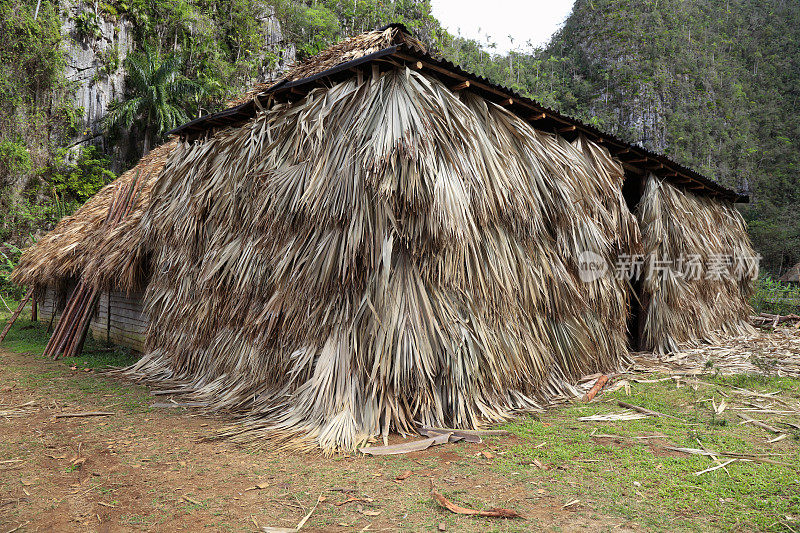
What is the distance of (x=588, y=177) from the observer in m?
5.41

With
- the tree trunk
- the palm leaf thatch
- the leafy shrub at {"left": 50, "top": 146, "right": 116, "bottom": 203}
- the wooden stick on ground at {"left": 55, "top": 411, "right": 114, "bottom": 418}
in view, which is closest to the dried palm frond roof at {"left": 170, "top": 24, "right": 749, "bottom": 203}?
the palm leaf thatch

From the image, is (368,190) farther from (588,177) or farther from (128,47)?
(128,47)

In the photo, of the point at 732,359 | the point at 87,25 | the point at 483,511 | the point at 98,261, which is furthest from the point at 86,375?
the point at 87,25

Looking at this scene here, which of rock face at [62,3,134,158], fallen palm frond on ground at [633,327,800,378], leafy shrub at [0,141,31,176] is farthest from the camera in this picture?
rock face at [62,3,134,158]

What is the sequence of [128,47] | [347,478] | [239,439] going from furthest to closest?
[128,47], [239,439], [347,478]

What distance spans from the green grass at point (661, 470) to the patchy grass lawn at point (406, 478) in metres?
0.01

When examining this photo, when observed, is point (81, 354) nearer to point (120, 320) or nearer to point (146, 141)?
point (120, 320)

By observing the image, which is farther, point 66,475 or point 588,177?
point 588,177

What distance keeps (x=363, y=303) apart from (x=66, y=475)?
7.44ft

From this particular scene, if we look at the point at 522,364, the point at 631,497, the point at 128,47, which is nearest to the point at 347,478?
the point at 631,497

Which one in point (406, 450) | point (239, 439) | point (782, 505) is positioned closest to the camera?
point (782, 505)

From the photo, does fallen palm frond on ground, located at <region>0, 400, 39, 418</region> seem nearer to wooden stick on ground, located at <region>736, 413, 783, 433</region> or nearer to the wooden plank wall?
the wooden plank wall

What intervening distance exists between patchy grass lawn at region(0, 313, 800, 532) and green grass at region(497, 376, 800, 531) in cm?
1

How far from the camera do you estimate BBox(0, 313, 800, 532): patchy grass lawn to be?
239cm
